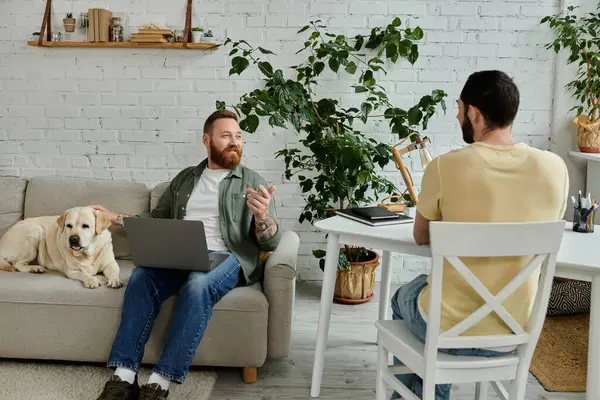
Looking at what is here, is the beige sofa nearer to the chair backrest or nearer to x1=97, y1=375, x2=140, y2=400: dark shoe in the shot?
x1=97, y1=375, x2=140, y2=400: dark shoe

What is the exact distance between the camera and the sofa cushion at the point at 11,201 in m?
2.94

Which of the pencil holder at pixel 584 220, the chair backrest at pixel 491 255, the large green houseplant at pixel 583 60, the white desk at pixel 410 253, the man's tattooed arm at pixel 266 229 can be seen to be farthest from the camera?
the large green houseplant at pixel 583 60

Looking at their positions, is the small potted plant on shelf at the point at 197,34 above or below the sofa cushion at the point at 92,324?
above

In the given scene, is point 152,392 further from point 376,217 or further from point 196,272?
point 376,217

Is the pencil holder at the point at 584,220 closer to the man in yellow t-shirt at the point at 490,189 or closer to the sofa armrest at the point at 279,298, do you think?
the man in yellow t-shirt at the point at 490,189

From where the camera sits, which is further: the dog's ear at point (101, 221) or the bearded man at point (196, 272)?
the dog's ear at point (101, 221)

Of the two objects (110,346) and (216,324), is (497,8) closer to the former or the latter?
(216,324)

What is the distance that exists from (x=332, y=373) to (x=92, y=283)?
105 cm

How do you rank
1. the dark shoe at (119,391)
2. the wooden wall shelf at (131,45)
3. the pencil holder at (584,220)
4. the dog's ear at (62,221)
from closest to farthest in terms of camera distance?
the dark shoe at (119,391) < the pencil holder at (584,220) < the dog's ear at (62,221) < the wooden wall shelf at (131,45)

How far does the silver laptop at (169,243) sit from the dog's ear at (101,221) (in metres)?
0.33

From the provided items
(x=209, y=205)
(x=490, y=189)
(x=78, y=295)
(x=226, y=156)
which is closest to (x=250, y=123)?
(x=226, y=156)

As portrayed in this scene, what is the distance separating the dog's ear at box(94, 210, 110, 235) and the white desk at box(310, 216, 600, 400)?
98 centimetres

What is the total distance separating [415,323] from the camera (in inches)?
70.7

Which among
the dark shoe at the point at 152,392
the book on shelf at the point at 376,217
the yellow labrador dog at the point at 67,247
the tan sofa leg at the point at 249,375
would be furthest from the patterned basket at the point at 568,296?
the yellow labrador dog at the point at 67,247
